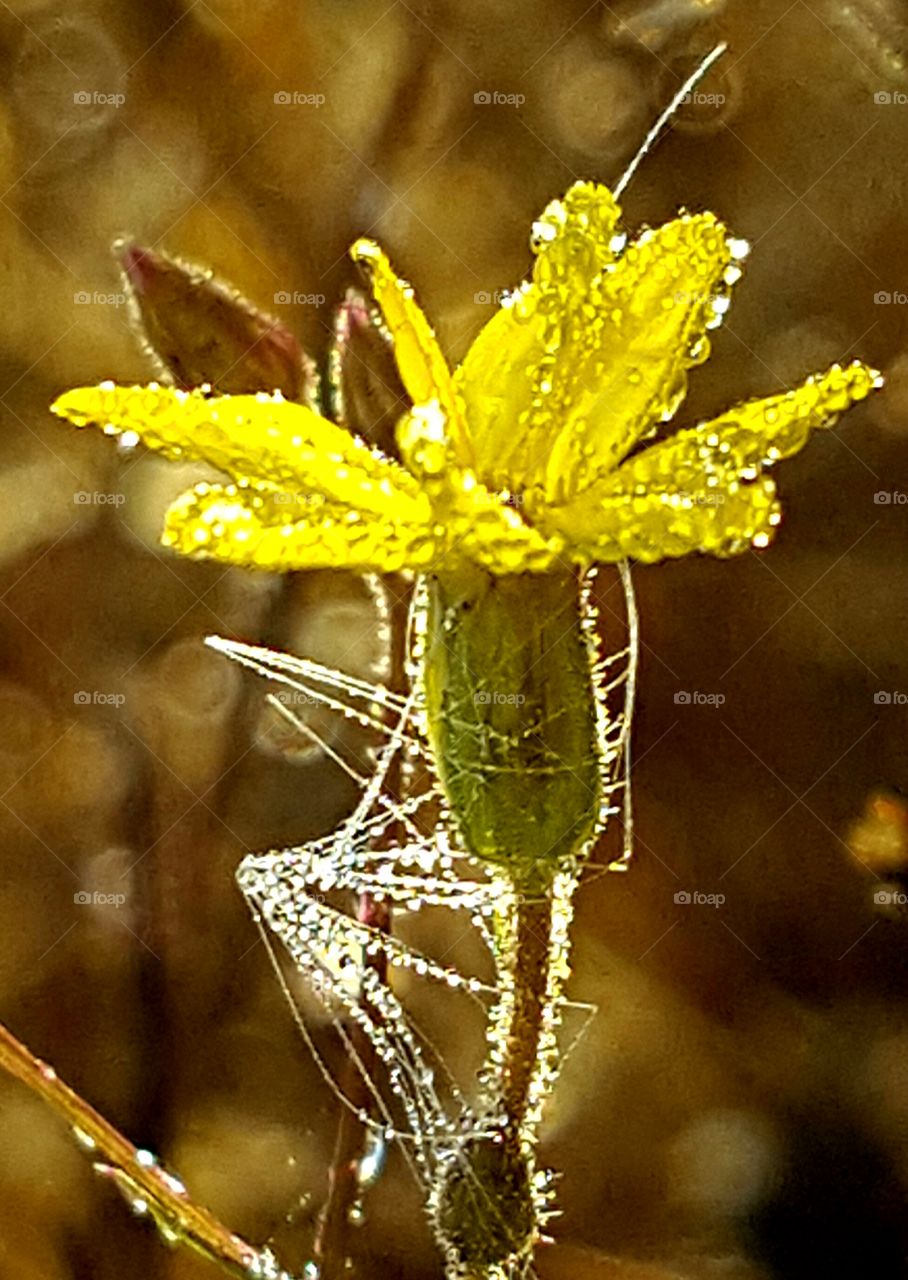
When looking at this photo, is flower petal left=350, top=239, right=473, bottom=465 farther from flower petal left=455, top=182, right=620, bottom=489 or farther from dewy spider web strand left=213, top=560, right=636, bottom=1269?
dewy spider web strand left=213, top=560, right=636, bottom=1269

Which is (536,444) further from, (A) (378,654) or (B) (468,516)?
(A) (378,654)

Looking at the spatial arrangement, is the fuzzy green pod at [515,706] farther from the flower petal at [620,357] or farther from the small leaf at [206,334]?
the small leaf at [206,334]

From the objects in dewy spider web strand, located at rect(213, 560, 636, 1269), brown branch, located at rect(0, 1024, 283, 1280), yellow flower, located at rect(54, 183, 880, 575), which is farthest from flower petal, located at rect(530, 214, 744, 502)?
brown branch, located at rect(0, 1024, 283, 1280)

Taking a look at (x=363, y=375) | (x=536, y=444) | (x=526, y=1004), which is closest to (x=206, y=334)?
(x=363, y=375)

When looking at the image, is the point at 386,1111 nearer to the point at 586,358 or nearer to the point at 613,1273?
the point at 613,1273

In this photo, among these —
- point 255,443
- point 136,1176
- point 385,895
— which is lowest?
point 136,1176
